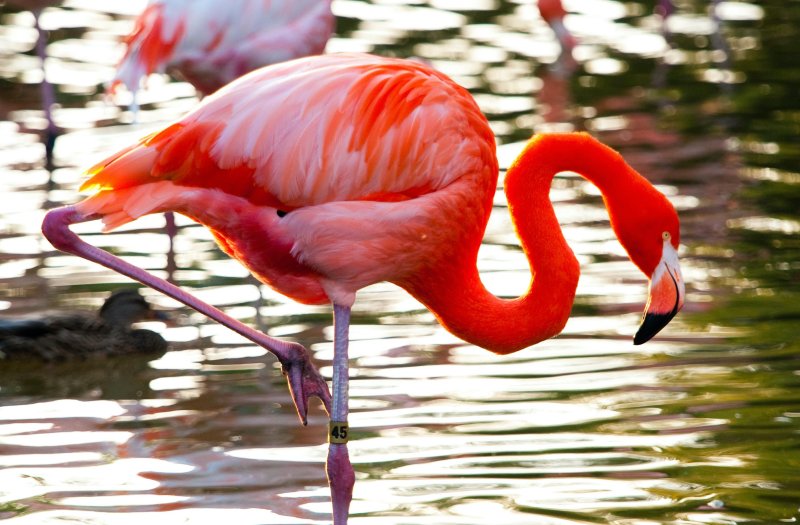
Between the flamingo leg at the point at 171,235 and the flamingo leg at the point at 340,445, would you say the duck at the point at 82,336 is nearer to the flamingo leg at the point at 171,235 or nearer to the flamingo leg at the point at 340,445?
the flamingo leg at the point at 171,235

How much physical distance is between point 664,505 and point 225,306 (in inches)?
117

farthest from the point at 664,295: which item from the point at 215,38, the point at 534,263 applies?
the point at 215,38

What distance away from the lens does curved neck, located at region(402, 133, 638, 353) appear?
4.93 metres

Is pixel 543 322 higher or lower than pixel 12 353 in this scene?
higher

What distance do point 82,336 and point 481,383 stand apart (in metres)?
1.90

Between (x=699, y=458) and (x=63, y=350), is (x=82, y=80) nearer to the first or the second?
(x=63, y=350)

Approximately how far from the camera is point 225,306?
7398 mm

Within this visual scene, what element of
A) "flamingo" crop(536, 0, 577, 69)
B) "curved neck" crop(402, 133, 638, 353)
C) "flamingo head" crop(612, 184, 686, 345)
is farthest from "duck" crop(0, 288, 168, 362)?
"flamingo" crop(536, 0, 577, 69)

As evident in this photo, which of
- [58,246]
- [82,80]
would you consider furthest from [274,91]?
[82,80]

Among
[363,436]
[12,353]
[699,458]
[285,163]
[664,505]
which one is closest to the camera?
[285,163]

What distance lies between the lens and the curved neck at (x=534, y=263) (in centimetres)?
493

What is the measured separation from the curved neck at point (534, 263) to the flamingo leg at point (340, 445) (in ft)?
1.33

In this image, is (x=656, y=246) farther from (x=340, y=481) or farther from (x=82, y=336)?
(x=82, y=336)

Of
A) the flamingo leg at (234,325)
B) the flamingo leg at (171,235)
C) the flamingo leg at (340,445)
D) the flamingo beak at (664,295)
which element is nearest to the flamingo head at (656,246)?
the flamingo beak at (664,295)
